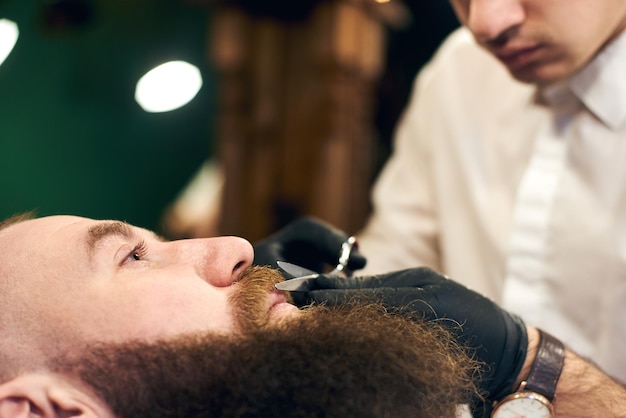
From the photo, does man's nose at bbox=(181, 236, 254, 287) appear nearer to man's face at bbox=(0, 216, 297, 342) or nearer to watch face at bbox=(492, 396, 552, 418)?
man's face at bbox=(0, 216, 297, 342)

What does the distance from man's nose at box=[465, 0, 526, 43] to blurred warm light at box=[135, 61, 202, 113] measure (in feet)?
8.74

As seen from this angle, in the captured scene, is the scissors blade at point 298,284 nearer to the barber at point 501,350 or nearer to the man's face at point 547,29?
the barber at point 501,350

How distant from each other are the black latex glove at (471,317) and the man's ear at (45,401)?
41 cm

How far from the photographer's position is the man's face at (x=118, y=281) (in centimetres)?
104

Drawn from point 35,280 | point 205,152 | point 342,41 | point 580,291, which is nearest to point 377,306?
point 35,280

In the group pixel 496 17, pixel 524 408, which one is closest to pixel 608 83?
pixel 496 17

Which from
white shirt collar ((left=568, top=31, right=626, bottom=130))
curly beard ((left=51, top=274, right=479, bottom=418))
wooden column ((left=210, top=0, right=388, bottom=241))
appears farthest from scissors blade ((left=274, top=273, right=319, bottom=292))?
wooden column ((left=210, top=0, right=388, bottom=241))

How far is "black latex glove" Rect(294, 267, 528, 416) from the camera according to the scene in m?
1.13

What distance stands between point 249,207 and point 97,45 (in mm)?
1553

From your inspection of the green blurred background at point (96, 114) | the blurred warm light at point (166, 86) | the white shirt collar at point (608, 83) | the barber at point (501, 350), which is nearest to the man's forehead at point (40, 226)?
the barber at point (501, 350)

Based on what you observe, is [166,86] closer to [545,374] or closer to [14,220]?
[14,220]

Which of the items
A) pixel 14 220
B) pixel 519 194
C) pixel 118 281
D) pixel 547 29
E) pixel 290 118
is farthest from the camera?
pixel 290 118

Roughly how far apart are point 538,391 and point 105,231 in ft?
2.70

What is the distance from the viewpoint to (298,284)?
1188 mm
